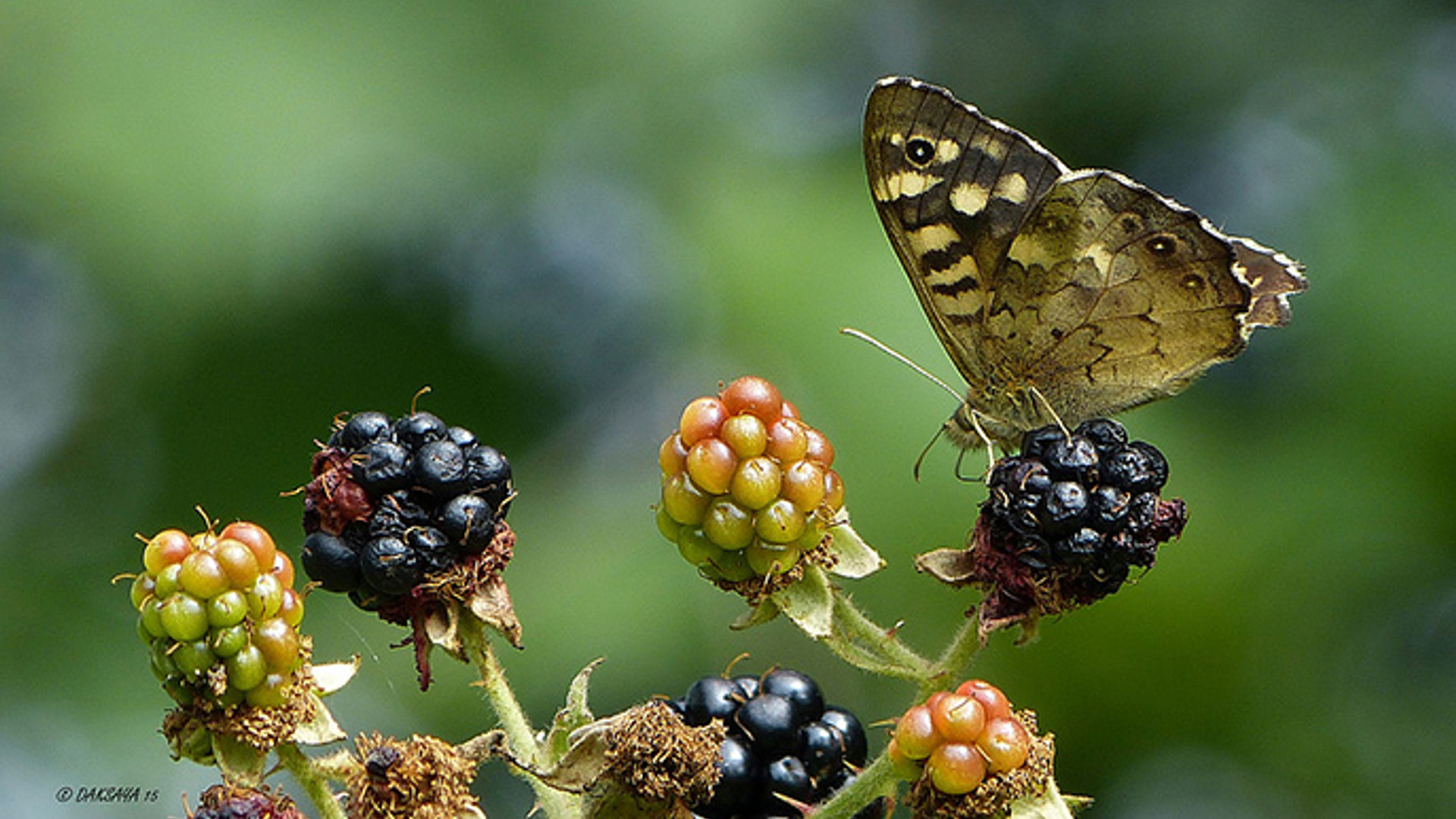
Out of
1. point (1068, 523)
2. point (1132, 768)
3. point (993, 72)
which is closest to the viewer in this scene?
point (1068, 523)

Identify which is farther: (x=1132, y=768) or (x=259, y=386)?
(x=259, y=386)

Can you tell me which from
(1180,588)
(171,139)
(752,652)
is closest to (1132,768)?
(1180,588)

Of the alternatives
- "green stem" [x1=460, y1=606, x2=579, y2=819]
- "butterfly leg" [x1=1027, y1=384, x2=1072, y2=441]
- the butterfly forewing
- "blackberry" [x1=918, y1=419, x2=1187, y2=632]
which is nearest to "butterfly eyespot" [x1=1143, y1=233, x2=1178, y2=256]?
the butterfly forewing

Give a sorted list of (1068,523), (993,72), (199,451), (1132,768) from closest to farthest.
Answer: (1068,523)
(1132,768)
(199,451)
(993,72)

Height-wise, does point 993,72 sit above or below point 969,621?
above

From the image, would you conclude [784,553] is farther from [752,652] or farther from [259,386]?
[259,386]

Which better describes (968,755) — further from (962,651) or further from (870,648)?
(870,648)

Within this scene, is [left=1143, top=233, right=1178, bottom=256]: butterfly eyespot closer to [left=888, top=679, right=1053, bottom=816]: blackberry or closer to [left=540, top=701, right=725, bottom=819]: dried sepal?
[left=888, top=679, right=1053, bottom=816]: blackberry
